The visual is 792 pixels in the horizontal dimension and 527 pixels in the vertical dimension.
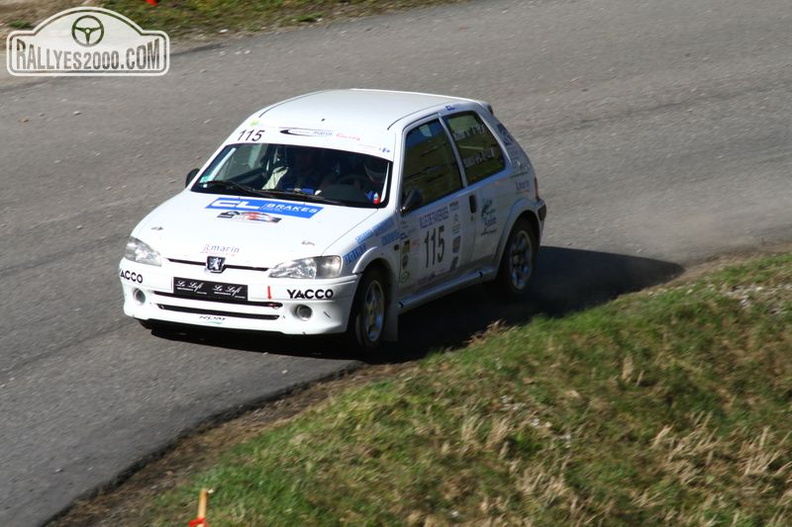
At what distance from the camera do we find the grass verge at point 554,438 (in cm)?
759

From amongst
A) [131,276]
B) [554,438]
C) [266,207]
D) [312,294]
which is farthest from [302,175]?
[554,438]

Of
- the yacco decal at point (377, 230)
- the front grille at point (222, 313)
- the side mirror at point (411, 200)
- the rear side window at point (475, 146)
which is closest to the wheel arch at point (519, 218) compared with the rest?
the rear side window at point (475, 146)

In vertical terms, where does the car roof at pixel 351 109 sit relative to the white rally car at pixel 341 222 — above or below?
above

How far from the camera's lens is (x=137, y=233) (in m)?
9.91

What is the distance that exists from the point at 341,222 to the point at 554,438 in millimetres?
2311

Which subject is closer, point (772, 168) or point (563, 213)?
point (563, 213)

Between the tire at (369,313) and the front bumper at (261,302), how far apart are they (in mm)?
120

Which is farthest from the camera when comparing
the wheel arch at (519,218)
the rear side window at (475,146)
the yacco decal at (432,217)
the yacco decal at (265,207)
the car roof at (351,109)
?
the wheel arch at (519,218)

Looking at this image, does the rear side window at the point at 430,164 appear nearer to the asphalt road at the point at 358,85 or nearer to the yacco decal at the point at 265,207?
the yacco decal at the point at 265,207

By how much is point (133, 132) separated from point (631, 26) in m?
7.85

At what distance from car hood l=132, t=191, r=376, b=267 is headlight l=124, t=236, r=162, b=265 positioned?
0.13 feet

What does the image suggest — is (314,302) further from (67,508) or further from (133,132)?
(133,132)

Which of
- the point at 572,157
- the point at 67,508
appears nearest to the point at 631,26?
the point at 572,157

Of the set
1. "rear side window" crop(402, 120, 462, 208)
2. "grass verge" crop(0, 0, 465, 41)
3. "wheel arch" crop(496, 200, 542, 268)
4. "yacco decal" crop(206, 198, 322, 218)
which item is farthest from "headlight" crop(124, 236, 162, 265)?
"grass verge" crop(0, 0, 465, 41)
